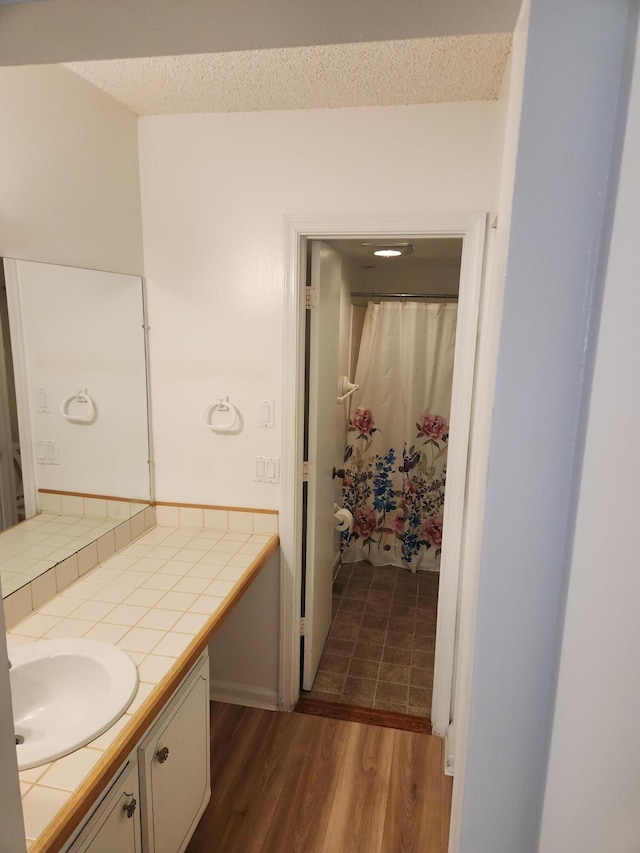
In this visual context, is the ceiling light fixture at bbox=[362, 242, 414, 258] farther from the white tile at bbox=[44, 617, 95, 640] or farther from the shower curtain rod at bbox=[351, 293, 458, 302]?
the white tile at bbox=[44, 617, 95, 640]

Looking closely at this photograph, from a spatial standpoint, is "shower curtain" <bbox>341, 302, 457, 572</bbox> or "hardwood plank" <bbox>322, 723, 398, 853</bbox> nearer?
"hardwood plank" <bbox>322, 723, 398, 853</bbox>

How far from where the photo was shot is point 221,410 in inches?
91.0

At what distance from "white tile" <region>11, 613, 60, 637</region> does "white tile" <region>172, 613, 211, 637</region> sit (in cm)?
37

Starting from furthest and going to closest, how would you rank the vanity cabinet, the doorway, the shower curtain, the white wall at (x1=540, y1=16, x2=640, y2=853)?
the shower curtain, the doorway, the vanity cabinet, the white wall at (x1=540, y1=16, x2=640, y2=853)

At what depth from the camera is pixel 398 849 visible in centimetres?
184

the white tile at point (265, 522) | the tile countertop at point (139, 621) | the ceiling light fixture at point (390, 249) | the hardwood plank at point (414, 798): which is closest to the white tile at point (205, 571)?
the tile countertop at point (139, 621)

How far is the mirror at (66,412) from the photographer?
1667mm

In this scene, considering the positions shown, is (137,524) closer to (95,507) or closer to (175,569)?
(95,507)

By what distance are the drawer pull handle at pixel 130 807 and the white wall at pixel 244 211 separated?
47.5 inches

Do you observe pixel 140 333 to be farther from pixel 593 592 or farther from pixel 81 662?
pixel 593 592

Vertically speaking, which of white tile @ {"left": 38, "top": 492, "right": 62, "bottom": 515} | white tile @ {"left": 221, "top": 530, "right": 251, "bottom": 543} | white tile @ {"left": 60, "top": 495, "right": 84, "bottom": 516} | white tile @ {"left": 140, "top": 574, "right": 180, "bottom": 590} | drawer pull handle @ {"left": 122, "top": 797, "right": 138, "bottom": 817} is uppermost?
white tile @ {"left": 38, "top": 492, "right": 62, "bottom": 515}

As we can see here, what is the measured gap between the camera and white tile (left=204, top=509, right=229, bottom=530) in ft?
7.82

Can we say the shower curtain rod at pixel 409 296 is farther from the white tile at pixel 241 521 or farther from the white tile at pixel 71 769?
the white tile at pixel 71 769

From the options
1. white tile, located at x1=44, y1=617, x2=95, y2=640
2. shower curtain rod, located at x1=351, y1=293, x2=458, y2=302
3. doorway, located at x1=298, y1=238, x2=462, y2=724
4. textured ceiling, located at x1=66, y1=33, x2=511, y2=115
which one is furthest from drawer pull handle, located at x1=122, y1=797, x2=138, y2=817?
shower curtain rod, located at x1=351, y1=293, x2=458, y2=302
